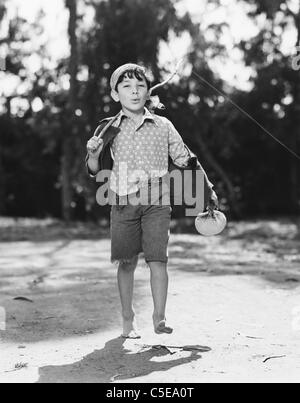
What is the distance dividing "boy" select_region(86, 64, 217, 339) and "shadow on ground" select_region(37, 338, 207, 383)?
0.31 metres

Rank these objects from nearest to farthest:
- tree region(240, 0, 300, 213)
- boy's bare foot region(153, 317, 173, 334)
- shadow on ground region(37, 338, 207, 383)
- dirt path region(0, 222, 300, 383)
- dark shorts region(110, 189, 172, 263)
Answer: shadow on ground region(37, 338, 207, 383) → dirt path region(0, 222, 300, 383) → boy's bare foot region(153, 317, 173, 334) → dark shorts region(110, 189, 172, 263) → tree region(240, 0, 300, 213)

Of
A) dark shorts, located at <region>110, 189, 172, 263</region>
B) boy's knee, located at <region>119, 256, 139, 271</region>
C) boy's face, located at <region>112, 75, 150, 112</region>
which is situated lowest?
boy's knee, located at <region>119, 256, 139, 271</region>

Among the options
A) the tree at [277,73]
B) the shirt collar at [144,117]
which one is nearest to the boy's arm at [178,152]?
the shirt collar at [144,117]

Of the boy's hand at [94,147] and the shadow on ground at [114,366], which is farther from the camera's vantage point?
the boy's hand at [94,147]

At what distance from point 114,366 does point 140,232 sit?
0.85 m

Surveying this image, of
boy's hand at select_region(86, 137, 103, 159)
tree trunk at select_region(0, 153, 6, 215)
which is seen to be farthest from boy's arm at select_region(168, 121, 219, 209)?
tree trunk at select_region(0, 153, 6, 215)

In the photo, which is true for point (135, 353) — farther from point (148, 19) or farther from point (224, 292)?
point (148, 19)

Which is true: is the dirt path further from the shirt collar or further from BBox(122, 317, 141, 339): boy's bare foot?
the shirt collar

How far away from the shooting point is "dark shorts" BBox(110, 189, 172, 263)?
11.4ft

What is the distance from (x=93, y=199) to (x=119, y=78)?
33.3 feet

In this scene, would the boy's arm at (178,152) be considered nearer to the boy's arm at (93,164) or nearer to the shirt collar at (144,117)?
the shirt collar at (144,117)

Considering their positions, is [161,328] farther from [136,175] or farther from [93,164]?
[93,164]

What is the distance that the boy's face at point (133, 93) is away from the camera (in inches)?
140

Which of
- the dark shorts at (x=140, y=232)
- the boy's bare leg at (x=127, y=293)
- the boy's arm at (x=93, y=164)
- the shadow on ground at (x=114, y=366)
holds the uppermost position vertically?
the boy's arm at (x=93, y=164)
